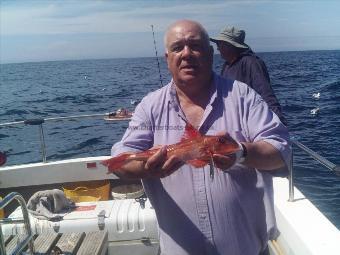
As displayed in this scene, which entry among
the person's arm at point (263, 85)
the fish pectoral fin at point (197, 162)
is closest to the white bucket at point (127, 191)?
the person's arm at point (263, 85)

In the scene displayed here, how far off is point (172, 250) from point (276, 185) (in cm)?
222

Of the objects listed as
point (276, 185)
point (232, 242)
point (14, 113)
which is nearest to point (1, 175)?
point (276, 185)

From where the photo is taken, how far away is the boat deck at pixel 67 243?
4258mm

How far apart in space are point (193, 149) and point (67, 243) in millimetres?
2351

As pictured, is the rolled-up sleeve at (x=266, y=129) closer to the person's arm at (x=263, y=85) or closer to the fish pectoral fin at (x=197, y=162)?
the fish pectoral fin at (x=197, y=162)

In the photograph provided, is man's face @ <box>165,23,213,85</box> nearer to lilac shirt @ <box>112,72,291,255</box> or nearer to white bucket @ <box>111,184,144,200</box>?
lilac shirt @ <box>112,72,291,255</box>

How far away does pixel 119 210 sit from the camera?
17.2 feet

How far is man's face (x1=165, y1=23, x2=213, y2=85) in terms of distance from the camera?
2.97 metres

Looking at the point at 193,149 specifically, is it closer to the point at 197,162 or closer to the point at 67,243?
the point at 197,162

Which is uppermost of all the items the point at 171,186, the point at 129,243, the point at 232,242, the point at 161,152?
the point at 161,152

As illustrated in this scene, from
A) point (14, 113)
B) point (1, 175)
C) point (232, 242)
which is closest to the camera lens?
point (232, 242)

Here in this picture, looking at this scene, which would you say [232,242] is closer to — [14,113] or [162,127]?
[162,127]

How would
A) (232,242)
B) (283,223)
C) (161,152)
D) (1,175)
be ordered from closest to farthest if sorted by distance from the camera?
(161,152) < (232,242) < (283,223) < (1,175)

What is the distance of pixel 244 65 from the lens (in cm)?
567
